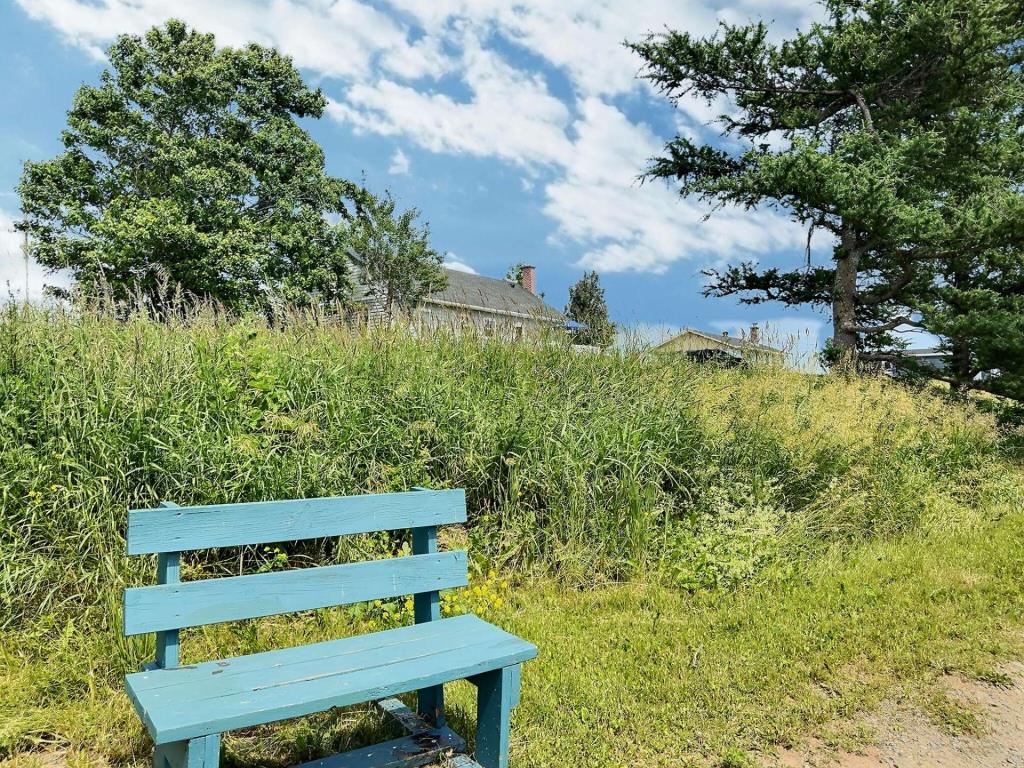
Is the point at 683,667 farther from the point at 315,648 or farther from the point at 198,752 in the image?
the point at 198,752

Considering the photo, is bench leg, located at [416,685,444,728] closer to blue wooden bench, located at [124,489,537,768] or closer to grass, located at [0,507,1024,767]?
blue wooden bench, located at [124,489,537,768]

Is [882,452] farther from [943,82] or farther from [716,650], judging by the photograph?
[943,82]

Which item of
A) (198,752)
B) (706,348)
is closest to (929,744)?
(198,752)

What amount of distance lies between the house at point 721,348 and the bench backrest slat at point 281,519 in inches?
193

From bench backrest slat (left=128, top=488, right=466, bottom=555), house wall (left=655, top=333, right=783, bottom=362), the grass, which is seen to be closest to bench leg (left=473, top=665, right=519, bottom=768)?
the grass

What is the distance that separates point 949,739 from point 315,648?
263 centimetres

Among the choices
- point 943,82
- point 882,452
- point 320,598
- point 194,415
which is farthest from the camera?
point 943,82

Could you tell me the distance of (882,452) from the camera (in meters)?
6.45

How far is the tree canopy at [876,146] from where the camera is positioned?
36.4 feet

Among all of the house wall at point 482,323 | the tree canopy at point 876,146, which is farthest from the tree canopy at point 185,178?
the house wall at point 482,323

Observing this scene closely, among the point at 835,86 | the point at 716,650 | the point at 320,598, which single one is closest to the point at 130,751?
the point at 320,598

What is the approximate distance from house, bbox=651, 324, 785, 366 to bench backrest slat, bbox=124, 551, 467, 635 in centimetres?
499

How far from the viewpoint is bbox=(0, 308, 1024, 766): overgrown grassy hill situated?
2887mm

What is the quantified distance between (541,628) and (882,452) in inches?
174
